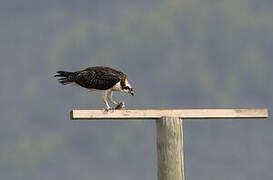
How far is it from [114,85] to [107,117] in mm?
2458

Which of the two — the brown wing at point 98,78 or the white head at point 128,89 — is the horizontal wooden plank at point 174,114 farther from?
the white head at point 128,89

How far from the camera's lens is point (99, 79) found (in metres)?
10.9

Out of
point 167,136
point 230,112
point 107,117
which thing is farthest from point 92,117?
point 230,112

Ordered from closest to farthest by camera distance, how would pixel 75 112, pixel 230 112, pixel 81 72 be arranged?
pixel 75 112 < pixel 230 112 < pixel 81 72

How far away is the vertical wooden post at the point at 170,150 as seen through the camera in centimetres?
876

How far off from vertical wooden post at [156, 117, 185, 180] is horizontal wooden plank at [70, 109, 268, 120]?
130 mm

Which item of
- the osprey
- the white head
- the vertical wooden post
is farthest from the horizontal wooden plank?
the white head

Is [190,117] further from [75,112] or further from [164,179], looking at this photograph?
[75,112]

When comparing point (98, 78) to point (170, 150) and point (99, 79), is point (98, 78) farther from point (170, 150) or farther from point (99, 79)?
point (170, 150)

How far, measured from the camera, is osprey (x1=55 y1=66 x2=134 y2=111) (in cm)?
1093

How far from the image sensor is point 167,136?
8.78 meters

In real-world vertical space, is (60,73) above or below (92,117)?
above

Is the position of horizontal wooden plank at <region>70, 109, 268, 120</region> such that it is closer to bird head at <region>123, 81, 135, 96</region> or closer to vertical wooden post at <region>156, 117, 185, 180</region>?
vertical wooden post at <region>156, 117, 185, 180</region>

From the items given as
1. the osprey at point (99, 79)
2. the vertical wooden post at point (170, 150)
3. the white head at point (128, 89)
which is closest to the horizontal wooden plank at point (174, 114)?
the vertical wooden post at point (170, 150)
